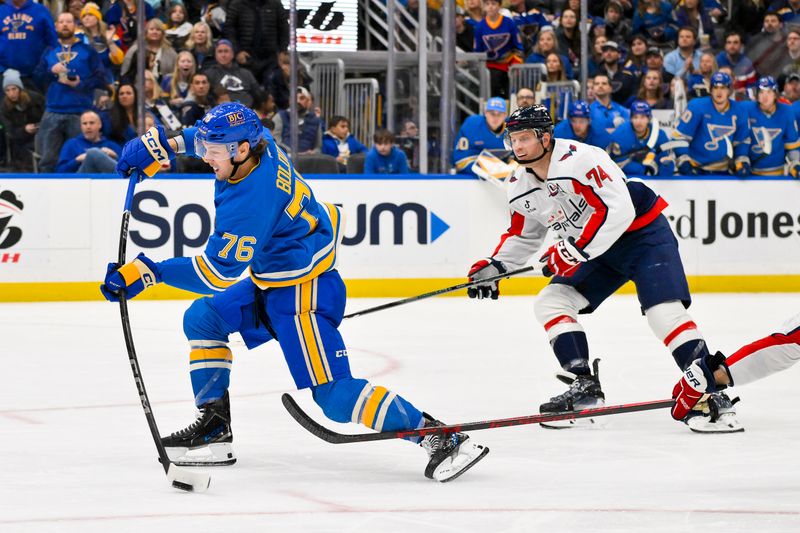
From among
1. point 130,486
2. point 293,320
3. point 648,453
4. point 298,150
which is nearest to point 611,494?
point 648,453

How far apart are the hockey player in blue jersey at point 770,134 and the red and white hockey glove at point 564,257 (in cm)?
624

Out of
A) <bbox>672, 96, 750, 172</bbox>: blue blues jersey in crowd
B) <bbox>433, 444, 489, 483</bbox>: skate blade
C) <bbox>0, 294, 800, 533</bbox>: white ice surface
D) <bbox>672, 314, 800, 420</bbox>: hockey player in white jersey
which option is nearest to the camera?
<bbox>0, 294, 800, 533</bbox>: white ice surface

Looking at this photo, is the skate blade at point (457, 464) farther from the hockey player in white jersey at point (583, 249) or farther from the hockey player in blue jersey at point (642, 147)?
the hockey player in blue jersey at point (642, 147)

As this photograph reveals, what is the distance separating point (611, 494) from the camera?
362 centimetres

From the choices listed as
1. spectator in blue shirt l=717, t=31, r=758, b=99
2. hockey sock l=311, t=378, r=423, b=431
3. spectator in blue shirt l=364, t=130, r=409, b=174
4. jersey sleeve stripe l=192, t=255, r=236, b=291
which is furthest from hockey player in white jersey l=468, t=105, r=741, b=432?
spectator in blue shirt l=717, t=31, r=758, b=99

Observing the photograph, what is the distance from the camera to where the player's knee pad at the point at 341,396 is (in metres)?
3.82

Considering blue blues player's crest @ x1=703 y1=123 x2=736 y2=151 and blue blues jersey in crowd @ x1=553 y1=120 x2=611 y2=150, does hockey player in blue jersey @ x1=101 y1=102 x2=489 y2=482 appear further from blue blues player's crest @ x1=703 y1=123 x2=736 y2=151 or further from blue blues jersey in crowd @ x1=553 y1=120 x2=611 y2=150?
blue blues player's crest @ x1=703 y1=123 x2=736 y2=151

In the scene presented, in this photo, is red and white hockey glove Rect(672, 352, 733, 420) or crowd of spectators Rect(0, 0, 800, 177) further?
crowd of spectators Rect(0, 0, 800, 177)

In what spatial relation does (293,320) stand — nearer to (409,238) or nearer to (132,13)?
(409,238)

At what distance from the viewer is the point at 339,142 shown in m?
10.5

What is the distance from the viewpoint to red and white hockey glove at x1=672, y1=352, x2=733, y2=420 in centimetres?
417


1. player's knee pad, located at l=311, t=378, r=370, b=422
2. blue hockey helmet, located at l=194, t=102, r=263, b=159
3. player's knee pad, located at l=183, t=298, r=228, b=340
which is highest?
blue hockey helmet, located at l=194, t=102, r=263, b=159

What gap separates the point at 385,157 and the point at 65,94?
2.37m

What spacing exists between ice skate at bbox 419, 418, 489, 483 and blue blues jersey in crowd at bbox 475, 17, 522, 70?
26.5 ft
